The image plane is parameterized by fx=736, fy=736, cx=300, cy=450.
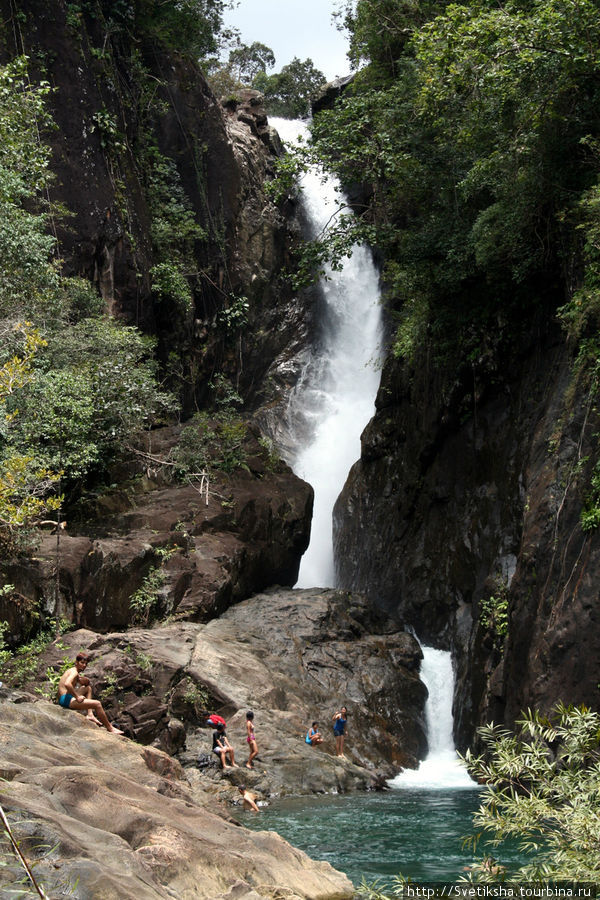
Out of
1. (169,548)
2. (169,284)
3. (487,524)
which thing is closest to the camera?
(487,524)

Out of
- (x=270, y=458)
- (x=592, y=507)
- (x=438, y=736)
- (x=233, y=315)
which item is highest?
(x=233, y=315)

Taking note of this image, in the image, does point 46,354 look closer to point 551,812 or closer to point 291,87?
point 551,812

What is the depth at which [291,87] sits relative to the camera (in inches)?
1988

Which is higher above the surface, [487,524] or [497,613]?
[487,524]

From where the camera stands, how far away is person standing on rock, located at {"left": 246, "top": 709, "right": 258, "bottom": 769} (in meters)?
14.4

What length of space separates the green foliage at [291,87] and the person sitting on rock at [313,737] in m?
43.6

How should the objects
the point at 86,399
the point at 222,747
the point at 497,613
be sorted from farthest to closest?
the point at 86,399 < the point at 497,613 < the point at 222,747

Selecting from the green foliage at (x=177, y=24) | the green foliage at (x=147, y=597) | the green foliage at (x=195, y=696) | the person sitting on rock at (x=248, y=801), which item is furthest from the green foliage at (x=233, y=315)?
the person sitting on rock at (x=248, y=801)

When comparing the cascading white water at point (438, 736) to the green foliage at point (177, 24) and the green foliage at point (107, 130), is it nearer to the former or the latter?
the green foliage at point (107, 130)

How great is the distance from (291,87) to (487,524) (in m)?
41.7

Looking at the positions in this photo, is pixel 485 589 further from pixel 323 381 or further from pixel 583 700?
pixel 323 381

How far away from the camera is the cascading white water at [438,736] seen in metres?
16.2

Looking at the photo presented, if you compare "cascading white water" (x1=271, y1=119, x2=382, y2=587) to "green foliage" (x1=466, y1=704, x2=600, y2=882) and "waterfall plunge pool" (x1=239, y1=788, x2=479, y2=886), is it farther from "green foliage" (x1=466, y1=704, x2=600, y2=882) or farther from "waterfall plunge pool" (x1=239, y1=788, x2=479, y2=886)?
"green foliage" (x1=466, y1=704, x2=600, y2=882)

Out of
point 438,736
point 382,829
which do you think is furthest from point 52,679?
point 438,736
